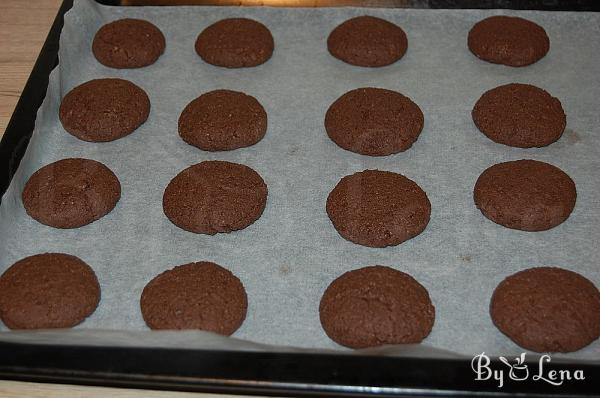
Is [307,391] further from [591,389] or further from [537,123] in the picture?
[537,123]

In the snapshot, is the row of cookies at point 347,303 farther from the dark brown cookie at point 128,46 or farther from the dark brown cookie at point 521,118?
the dark brown cookie at point 128,46

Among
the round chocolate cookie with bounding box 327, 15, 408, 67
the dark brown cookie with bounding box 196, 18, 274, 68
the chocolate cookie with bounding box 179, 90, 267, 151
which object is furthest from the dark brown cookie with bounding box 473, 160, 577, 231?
the dark brown cookie with bounding box 196, 18, 274, 68

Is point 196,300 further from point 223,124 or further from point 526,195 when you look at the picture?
point 526,195

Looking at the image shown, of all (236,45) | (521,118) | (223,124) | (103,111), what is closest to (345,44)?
(236,45)

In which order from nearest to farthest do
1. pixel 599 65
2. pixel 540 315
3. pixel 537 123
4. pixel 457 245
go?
pixel 540 315
pixel 457 245
pixel 537 123
pixel 599 65

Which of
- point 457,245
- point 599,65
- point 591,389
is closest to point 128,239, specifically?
point 457,245

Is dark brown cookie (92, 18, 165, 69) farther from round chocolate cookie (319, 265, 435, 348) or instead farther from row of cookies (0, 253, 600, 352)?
round chocolate cookie (319, 265, 435, 348)

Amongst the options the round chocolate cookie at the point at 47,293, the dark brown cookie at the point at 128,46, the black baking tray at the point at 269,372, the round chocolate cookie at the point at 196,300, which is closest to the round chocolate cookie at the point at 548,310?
the black baking tray at the point at 269,372

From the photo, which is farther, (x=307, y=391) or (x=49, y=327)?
(x=49, y=327)
